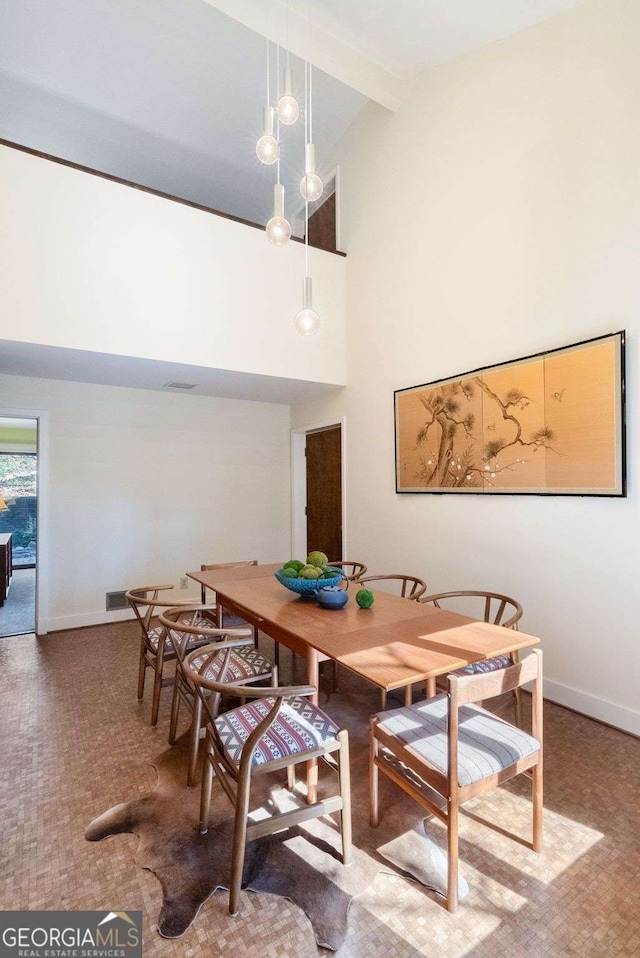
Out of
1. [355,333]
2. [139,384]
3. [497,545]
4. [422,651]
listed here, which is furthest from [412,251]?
[422,651]

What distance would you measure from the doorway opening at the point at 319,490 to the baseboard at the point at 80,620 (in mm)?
2040

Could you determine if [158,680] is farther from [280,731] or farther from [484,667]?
[484,667]

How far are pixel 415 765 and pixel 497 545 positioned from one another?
1915mm

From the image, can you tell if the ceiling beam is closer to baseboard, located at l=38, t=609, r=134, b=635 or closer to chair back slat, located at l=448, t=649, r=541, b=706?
chair back slat, located at l=448, t=649, r=541, b=706

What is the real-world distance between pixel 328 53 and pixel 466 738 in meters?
4.54

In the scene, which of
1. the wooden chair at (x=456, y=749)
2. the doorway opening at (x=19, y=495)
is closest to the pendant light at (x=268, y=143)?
the wooden chair at (x=456, y=749)

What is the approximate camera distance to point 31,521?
9.05 m

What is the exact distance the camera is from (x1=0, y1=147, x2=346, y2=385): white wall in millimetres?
3137

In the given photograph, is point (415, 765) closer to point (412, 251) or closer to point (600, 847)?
point (600, 847)

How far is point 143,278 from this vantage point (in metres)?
3.56

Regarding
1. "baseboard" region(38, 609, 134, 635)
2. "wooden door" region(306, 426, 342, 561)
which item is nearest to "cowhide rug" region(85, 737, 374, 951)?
"baseboard" region(38, 609, 134, 635)

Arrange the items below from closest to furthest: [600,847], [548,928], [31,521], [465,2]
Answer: [548,928] < [600,847] < [465,2] < [31,521]

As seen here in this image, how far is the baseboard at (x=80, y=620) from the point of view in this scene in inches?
168

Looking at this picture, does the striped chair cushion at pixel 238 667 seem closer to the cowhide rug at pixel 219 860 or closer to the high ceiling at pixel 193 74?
the cowhide rug at pixel 219 860
